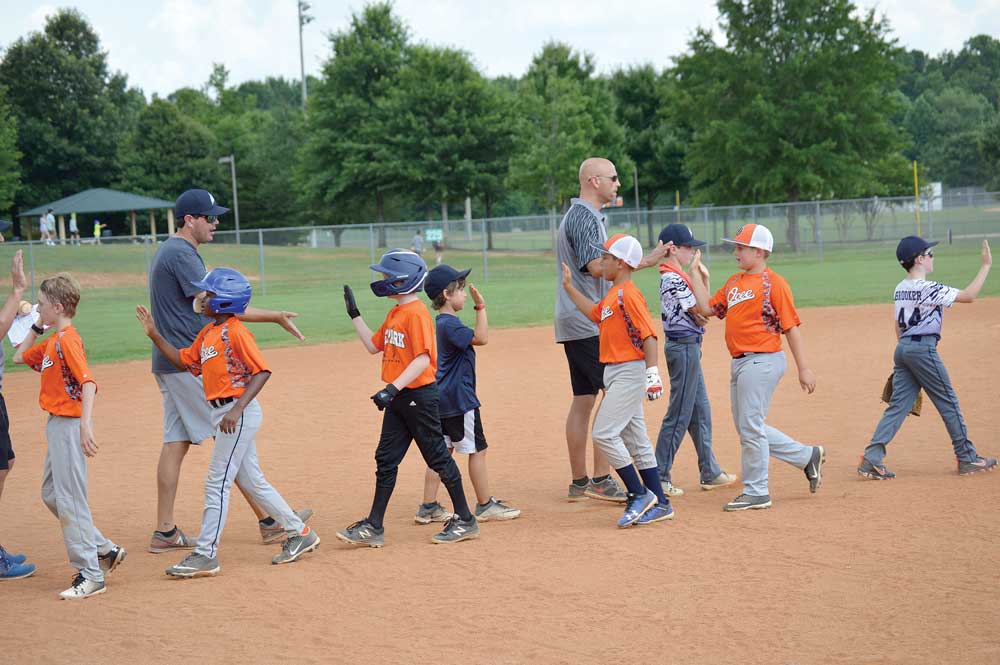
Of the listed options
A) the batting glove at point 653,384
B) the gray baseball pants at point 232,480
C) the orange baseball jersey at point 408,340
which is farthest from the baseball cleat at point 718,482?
the gray baseball pants at point 232,480

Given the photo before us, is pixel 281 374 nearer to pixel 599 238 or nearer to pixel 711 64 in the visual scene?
pixel 599 238

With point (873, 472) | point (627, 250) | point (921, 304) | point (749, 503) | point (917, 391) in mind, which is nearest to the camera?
point (627, 250)

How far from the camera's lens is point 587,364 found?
716 cm

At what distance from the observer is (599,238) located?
695 centimetres

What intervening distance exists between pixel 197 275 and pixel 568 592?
3.10 m

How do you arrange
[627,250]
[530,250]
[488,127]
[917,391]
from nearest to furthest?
1. [627,250]
2. [917,391]
3. [530,250]
4. [488,127]

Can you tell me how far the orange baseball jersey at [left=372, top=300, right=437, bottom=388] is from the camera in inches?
237

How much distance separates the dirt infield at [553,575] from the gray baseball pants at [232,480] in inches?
10.3

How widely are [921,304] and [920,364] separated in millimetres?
455

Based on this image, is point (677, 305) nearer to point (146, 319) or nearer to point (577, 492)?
point (577, 492)

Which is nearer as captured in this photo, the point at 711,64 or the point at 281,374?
the point at 281,374

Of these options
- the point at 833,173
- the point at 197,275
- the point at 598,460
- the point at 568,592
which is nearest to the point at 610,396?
the point at 598,460

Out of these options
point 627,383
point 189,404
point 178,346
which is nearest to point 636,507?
point 627,383

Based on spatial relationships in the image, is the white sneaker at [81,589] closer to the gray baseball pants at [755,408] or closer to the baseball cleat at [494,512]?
the baseball cleat at [494,512]
